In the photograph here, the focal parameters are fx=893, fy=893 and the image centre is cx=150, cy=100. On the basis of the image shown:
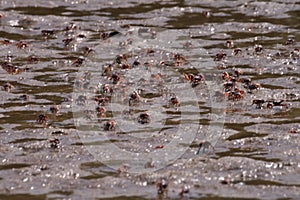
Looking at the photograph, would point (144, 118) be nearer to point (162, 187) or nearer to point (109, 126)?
point (109, 126)

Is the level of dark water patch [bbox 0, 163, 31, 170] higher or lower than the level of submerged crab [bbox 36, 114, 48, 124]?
lower

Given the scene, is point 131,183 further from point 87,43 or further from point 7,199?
point 87,43

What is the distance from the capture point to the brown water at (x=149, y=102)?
34.3 feet

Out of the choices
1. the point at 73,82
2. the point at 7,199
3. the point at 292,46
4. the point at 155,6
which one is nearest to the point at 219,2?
the point at 155,6

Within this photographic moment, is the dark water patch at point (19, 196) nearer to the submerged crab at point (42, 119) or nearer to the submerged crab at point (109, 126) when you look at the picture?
the submerged crab at point (109, 126)

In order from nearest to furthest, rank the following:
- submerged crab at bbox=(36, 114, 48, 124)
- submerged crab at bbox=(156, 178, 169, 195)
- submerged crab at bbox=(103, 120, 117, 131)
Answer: submerged crab at bbox=(156, 178, 169, 195)
submerged crab at bbox=(103, 120, 117, 131)
submerged crab at bbox=(36, 114, 48, 124)

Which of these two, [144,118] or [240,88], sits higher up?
[240,88]

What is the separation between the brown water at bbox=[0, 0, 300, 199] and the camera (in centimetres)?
1047

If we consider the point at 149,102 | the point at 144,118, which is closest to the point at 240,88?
the point at 149,102

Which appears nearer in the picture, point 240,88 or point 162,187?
point 162,187

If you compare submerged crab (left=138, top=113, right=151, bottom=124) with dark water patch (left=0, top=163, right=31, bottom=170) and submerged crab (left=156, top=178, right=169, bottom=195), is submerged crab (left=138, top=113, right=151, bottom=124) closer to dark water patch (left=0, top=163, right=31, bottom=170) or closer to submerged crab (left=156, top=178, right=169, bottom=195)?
dark water patch (left=0, top=163, right=31, bottom=170)

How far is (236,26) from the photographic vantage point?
17.6 meters

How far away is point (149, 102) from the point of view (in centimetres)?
1336

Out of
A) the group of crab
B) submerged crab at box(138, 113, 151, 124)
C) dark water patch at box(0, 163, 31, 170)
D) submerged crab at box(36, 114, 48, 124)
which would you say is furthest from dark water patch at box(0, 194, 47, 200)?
the group of crab
